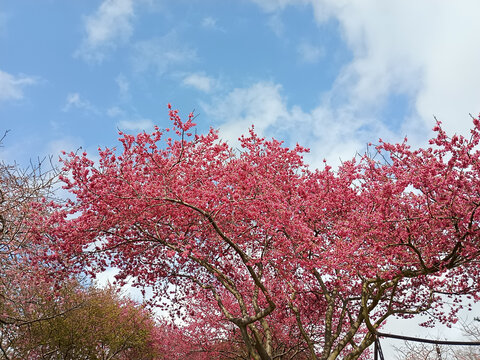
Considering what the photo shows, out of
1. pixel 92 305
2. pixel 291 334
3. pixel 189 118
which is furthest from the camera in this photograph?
pixel 92 305

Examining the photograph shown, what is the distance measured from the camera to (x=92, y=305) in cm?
1786

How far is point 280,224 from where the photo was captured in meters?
9.54

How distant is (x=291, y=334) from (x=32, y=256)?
445 inches

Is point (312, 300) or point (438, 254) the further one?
point (312, 300)

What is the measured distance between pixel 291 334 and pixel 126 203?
1067 cm

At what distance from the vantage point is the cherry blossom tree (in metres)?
8.00

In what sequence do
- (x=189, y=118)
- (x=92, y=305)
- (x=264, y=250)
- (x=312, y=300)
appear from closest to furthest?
(x=189, y=118), (x=264, y=250), (x=312, y=300), (x=92, y=305)

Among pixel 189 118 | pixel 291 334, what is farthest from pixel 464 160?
pixel 291 334

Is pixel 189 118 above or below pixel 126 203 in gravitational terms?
above

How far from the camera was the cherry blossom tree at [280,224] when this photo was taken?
315 inches

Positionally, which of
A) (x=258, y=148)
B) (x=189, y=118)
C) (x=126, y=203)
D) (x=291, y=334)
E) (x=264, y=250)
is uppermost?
(x=258, y=148)

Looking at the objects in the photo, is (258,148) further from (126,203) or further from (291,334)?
(291,334)

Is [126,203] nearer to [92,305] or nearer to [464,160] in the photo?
[464,160]

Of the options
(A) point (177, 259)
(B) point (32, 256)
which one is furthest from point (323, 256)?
(B) point (32, 256)
